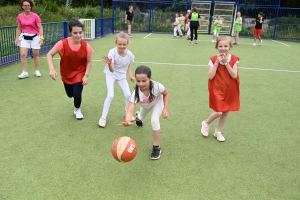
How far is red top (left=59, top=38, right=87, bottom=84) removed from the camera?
4.33m

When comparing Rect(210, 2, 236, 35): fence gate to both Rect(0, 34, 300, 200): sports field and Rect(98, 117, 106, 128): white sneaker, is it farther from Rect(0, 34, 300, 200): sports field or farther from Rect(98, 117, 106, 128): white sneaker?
Rect(98, 117, 106, 128): white sneaker

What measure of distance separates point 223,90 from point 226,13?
19.5 m

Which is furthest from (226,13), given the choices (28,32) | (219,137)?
(219,137)

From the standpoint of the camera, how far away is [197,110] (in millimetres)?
5426

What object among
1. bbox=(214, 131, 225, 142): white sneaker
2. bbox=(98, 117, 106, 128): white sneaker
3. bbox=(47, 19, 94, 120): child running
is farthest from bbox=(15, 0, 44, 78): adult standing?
bbox=(214, 131, 225, 142): white sneaker

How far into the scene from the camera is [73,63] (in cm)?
443

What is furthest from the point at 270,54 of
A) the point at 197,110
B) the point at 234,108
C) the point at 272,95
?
the point at 234,108

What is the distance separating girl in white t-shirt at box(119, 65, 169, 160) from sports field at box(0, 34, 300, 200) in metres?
0.43

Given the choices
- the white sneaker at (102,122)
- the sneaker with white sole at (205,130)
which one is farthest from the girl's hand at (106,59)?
the sneaker with white sole at (205,130)

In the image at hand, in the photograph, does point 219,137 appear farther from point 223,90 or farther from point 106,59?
point 106,59

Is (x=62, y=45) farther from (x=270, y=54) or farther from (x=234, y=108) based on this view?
(x=270, y=54)

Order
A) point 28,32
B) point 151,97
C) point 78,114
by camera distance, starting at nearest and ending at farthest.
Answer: point 151,97 → point 78,114 → point 28,32

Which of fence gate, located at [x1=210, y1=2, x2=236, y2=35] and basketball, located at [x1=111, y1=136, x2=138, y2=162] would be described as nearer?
basketball, located at [x1=111, y1=136, x2=138, y2=162]

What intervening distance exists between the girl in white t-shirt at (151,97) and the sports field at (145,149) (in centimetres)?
43
